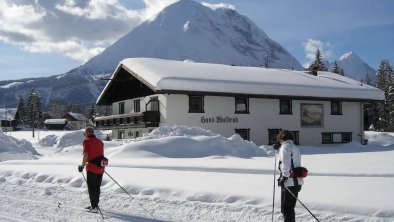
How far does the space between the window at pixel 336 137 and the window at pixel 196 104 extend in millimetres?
10111

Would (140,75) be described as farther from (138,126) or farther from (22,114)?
(22,114)

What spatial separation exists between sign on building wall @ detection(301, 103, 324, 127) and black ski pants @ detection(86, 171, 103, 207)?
26.3 metres

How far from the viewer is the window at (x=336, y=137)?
3547 cm

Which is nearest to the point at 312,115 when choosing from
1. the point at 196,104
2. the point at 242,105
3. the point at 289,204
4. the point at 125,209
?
the point at 242,105

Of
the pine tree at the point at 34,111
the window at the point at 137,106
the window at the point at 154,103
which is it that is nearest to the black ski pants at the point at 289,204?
the window at the point at 154,103

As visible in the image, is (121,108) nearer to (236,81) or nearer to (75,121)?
(236,81)

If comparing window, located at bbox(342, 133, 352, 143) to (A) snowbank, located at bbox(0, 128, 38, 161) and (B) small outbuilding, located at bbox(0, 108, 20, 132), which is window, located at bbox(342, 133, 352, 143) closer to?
(A) snowbank, located at bbox(0, 128, 38, 161)

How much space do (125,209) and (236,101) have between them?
2251cm

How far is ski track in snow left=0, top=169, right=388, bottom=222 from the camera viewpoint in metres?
9.02

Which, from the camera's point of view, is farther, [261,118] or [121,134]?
[121,134]

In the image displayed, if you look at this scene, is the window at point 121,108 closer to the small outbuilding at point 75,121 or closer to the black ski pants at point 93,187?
the black ski pants at point 93,187

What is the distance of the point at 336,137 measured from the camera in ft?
118

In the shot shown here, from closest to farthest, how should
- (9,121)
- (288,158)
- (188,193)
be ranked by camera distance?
(288,158), (188,193), (9,121)

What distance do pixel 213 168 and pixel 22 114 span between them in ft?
367
